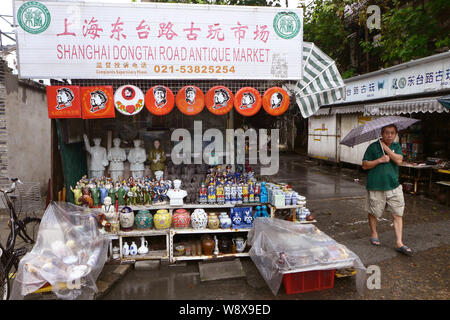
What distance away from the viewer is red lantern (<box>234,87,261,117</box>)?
470cm

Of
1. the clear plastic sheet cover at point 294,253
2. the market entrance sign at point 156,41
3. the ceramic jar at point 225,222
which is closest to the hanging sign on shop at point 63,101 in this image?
the market entrance sign at point 156,41

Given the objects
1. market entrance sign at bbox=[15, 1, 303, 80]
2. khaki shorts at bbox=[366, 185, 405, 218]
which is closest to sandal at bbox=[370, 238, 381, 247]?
khaki shorts at bbox=[366, 185, 405, 218]

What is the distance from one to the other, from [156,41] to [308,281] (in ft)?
13.3

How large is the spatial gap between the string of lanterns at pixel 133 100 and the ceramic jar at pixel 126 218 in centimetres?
148

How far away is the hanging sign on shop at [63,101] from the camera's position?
4.50 m

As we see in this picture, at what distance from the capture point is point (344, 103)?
1231 cm

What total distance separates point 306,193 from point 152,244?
18.4ft

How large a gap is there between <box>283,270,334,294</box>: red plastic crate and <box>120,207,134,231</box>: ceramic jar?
7.90ft

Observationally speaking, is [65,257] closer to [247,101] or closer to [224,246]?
[224,246]

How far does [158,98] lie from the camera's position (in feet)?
15.1

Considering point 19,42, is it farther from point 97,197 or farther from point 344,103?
point 344,103

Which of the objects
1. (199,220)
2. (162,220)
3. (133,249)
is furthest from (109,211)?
(199,220)

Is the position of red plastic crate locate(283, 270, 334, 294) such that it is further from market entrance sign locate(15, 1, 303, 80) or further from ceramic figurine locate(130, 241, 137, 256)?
market entrance sign locate(15, 1, 303, 80)

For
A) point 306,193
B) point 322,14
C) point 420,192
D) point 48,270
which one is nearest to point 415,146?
point 420,192
